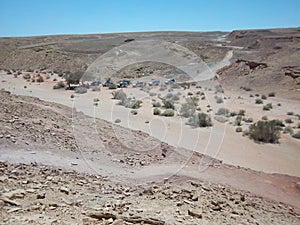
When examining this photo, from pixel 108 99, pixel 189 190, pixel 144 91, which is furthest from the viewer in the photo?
pixel 144 91

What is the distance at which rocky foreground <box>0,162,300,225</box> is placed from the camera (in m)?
5.52

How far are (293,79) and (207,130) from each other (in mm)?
23182

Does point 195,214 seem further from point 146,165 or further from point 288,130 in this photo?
point 288,130

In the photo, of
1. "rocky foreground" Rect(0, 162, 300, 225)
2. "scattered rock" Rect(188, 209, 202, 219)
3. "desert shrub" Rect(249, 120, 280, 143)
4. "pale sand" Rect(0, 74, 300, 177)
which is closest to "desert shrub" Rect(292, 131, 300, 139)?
"pale sand" Rect(0, 74, 300, 177)

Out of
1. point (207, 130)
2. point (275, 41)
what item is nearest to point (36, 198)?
point (207, 130)

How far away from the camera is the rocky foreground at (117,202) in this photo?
5520 mm

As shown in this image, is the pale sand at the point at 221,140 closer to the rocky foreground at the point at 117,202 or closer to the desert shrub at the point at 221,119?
the desert shrub at the point at 221,119

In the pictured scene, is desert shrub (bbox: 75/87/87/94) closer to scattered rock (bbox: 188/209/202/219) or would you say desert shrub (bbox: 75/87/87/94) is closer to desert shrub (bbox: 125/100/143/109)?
desert shrub (bbox: 125/100/143/109)

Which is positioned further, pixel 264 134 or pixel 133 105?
pixel 133 105

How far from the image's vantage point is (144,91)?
121ft

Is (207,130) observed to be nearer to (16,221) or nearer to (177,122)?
(177,122)

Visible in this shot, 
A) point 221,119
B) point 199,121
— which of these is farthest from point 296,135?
Result: point 199,121

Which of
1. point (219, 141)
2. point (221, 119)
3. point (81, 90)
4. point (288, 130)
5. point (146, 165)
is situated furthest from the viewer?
point (81, 90)

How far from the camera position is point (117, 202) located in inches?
253
